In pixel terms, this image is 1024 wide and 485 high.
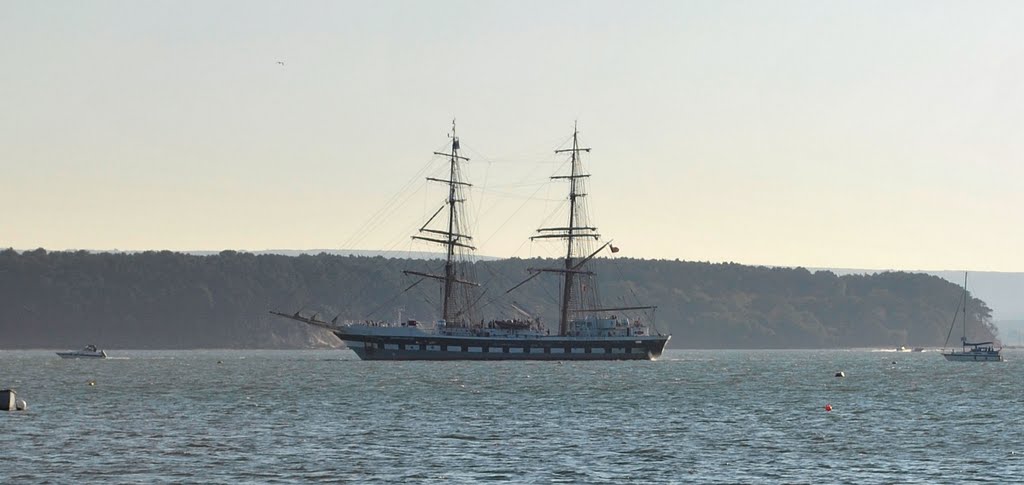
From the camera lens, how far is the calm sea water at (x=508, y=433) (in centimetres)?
6575

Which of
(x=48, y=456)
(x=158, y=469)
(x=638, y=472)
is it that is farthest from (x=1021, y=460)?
(x=48, y=456)

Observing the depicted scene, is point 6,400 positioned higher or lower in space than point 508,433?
higher

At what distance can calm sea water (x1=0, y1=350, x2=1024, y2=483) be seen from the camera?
216ft

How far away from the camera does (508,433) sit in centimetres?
8356

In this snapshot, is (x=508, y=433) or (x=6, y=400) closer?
(x=508, y=433)

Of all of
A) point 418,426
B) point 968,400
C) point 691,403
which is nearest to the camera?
point 418,426

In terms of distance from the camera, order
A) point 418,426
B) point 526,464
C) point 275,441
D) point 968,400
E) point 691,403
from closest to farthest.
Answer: point 526,464
point 275,441
point 418,426
point 691,403
point 968,400

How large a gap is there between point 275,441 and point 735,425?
87.3 feet

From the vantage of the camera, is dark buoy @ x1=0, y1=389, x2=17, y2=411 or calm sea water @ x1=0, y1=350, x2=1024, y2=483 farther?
dark buoy @ x1=0, y1=389, x2=17, y2=411

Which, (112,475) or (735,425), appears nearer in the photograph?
(112,475)

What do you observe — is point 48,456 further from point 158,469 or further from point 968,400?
point 968,400

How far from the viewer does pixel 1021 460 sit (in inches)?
2785

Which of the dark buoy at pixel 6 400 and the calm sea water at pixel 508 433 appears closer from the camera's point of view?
the calm sea water at pixel 508 433

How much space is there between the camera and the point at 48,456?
231ft
